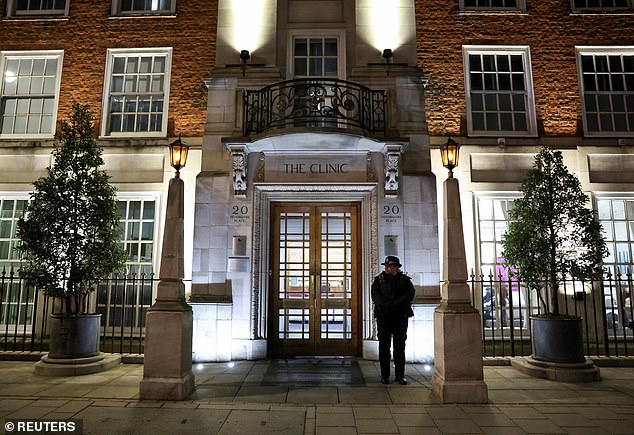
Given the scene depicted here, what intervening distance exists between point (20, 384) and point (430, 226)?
7.74 m

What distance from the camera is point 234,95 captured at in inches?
398

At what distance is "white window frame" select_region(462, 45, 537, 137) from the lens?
10.8 metres

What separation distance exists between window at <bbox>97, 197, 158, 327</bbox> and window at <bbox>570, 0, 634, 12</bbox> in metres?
11.6

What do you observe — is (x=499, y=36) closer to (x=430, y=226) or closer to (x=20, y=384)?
(x=430, y=226)

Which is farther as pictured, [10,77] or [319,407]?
[10,77]

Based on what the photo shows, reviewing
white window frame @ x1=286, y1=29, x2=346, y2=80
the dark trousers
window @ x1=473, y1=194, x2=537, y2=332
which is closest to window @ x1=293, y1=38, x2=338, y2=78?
white window frame @ x1=286, y1=29, x2=346, y2=80

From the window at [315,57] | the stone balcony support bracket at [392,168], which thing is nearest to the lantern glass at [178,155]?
the stone balcony support bracket at [392,168]

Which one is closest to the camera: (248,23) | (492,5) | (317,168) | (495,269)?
(317,168)

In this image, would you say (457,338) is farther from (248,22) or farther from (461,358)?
(248,22)

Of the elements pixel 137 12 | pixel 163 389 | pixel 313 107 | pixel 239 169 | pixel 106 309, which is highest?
pixel 137 12

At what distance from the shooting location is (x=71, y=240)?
8062 millimetres

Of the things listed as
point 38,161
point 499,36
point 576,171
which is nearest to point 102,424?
point 38,161

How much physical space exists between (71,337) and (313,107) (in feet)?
20.6

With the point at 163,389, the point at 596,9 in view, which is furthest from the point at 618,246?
the point at 163,389
